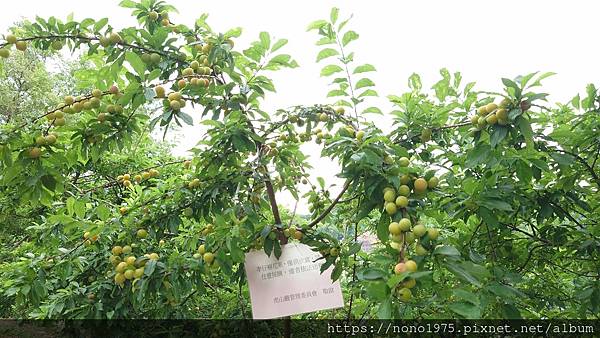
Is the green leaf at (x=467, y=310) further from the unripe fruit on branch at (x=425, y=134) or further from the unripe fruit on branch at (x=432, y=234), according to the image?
the unripe fruit on branch at (x=425, y=134)

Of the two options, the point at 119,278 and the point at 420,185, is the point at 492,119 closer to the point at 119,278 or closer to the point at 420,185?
the point at 420,185

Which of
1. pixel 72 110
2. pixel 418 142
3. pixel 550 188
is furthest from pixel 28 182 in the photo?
pixel 550 188

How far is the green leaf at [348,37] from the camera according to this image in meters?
1.34

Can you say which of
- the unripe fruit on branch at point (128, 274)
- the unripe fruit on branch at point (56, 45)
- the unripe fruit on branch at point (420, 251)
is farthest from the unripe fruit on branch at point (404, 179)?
the unripe fruit on branch at point (56, 45)

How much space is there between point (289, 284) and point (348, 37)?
2.54 feet

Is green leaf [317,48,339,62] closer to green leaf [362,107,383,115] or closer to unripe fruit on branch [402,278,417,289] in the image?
green leaf [362,107,383,115]

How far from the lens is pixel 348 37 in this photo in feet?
4.40

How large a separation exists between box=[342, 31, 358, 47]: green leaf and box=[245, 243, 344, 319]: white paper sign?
645 millimetres

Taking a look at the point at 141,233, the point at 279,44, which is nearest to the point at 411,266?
the point at 279,44

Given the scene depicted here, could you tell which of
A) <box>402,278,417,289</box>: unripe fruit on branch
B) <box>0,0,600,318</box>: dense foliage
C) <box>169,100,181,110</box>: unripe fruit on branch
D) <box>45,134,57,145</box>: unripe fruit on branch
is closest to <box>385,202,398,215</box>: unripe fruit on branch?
<box>0,0,600,318</box>: dense foliage

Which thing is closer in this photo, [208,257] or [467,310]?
[467,310]

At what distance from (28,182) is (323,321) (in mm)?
1458

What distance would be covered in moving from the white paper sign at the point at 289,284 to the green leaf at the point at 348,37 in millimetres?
645

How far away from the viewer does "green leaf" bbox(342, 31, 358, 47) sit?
4.39 feet
